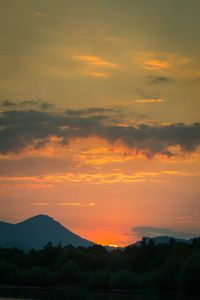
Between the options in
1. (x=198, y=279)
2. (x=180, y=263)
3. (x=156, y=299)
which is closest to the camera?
(x=156, y=299)

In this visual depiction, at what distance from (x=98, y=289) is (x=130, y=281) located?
1223cm

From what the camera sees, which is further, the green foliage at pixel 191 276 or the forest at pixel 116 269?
the forest at pixel 116 269

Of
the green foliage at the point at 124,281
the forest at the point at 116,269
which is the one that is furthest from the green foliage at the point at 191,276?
the green foliage at the point at 124,281

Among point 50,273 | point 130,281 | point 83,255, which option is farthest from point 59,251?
point 130,281

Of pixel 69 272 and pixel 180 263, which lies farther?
pixel 69 272

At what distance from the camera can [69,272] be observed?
127750 millimetres

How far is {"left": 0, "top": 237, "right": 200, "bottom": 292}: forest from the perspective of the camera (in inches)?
3789

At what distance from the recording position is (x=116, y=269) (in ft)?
427

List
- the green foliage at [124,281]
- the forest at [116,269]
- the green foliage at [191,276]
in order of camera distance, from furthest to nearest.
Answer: the green foliage at [124,281], the forest at [116,269], the green foliage at [191,276]

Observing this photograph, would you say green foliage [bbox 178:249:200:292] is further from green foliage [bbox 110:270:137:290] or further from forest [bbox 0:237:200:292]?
green foliage [bbox 110:270:137:290]

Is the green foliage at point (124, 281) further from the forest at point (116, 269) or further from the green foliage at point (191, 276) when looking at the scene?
the green foliage at point (191, 276)

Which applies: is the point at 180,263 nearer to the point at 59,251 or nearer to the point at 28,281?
the point at 28,281

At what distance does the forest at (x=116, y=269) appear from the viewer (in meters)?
96.2

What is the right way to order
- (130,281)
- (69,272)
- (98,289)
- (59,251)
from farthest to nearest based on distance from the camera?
(59,251)
(69,272)
(98,289)
(130,281)
